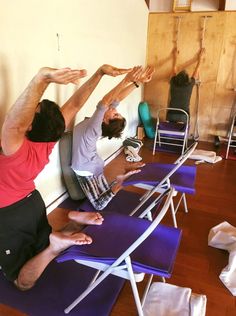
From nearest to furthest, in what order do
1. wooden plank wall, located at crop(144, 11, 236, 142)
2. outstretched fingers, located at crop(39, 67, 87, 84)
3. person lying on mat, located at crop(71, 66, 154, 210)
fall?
outstretched fingers, located at crop(39, 67, 87, 84) < person lying on mat, located at crop(71, 66, 154, 210) < wooden plank wall, located at crop(144, 11, 236, 142)

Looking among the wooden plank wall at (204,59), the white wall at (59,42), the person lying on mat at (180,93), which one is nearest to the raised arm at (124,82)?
the white wall at (59,42)

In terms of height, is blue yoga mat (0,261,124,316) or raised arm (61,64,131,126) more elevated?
raised arm (61,64,131,126)

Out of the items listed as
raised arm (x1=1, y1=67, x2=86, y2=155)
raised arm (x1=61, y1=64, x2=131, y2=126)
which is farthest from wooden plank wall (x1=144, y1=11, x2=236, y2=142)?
raised arm (x1=1, y1=67, x2=86, y2=155)

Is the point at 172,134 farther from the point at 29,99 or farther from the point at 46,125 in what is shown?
the point at 29,99

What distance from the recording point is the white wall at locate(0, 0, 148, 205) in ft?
6.35

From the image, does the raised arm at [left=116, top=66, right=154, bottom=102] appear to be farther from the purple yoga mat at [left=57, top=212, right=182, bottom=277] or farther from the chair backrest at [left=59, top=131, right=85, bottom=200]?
the purple yoga mat at [left=57, top=212, right=182, bottom=277]

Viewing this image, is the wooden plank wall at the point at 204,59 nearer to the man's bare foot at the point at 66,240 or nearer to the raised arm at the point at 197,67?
the raised arm at the point at 197,67

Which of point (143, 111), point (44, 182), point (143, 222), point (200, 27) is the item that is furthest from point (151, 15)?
point (143, 222)

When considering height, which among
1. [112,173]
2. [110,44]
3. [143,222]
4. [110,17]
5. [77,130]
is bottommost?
[112,173]

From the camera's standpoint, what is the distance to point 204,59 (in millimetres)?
5004

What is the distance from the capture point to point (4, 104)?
1951mm

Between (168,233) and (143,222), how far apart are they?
17 cm

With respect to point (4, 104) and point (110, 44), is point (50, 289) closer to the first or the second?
point (4, 104)

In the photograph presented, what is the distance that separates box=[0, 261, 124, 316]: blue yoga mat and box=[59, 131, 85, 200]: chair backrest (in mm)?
940
